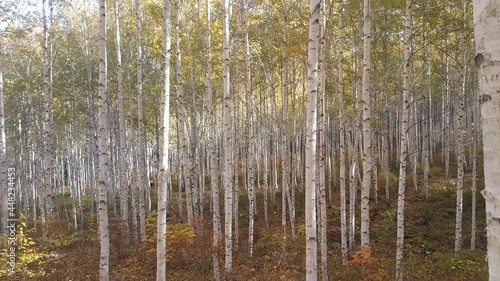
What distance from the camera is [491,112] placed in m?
1.18

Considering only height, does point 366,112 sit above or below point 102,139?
above

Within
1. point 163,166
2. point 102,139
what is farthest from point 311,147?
point 102,139

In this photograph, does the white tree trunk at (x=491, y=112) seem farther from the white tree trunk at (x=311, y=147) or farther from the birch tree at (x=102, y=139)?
the birch tree at (x=102, y=139)

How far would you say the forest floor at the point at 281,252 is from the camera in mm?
9188

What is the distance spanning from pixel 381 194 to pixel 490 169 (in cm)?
1908

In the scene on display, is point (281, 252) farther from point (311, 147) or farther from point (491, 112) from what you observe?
point (491, 112)

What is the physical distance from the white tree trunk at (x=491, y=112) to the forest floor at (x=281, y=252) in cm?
619

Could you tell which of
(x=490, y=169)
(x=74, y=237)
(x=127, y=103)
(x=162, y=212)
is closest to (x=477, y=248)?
(x=162, y=212)

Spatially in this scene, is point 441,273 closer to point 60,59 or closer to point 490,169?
point 490,169

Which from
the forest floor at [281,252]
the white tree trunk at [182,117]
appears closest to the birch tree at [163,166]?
the white tree trunk at [182,117]

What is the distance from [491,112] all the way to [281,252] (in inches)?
429

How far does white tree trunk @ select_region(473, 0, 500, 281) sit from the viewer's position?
3.81 ft

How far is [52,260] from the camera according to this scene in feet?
38.4

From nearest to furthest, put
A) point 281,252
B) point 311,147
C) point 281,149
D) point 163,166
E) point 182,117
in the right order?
point 311,147, point 163,166, point 182,117, point 281,252, point 281,149
